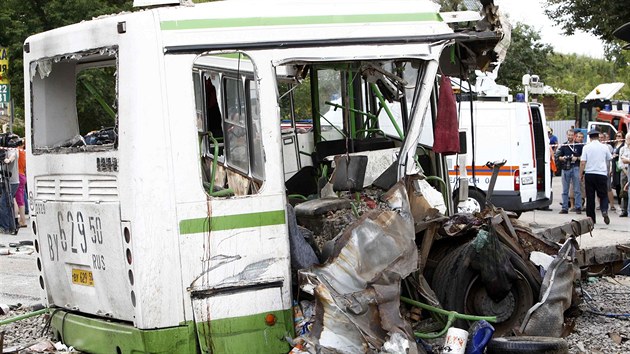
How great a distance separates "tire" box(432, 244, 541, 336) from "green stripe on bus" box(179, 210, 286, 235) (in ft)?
4.97

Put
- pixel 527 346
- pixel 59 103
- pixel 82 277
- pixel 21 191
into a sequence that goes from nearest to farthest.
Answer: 1. pixel 527 346
2. pixel 82 277
3. pixel 59 103
4. pixel 21 191

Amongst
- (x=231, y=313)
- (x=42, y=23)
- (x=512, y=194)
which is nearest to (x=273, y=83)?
(x=231, y=313)

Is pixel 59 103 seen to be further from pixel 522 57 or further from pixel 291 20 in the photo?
pixel 522 57

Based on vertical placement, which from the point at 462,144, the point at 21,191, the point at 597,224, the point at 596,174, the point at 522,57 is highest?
the point at 522,57

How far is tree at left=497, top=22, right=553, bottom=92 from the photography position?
42375mm

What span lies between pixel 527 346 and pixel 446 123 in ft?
5.78

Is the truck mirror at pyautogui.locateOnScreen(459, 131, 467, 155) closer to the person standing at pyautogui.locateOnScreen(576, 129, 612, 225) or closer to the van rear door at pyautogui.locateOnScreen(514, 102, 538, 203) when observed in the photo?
the van rear door at pyautogui.locateOnScreen(514, 102, 538, 203)

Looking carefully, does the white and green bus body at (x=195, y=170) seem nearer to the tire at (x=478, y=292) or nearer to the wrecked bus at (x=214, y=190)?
the wrecked bus at (x=214, y=190)

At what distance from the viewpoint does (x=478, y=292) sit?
799cm

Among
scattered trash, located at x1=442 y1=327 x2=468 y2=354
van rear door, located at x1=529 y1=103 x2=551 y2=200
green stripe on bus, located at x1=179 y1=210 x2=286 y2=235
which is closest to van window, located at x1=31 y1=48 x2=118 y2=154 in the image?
green stripe on bus, located at x1=179 y1=210 x2=286 y2=235

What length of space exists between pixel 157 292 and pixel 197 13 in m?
1.91

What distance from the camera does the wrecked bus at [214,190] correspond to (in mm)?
6789

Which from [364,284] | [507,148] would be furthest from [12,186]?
[364,284]

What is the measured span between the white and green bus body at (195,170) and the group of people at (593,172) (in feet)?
41.9
